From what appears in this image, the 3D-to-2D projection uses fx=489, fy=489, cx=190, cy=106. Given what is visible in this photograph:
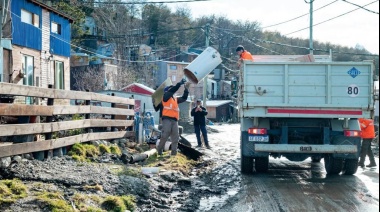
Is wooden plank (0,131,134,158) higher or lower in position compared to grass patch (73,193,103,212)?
higher

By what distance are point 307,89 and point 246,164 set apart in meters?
2.18

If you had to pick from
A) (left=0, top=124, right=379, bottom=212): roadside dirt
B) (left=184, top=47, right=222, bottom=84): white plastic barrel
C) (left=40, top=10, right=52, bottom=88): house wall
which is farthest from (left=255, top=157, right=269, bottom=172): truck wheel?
(left=40, top=10, right=52, bottom=88): house wall

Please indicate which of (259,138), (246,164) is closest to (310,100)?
(259,138)

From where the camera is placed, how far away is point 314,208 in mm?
7414

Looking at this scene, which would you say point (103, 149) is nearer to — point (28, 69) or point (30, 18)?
point (28, 69)

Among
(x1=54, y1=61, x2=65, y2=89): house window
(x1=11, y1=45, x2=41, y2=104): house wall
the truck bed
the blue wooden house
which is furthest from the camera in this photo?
(x1=54, y1=61, x2=65, y2=89): house window

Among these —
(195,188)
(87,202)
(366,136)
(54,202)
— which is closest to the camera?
(54,202)

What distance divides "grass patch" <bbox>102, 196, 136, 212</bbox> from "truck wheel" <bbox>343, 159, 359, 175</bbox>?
6.00 m

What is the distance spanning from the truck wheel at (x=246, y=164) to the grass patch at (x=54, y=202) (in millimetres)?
5662

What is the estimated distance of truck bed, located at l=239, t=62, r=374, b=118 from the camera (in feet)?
34.1

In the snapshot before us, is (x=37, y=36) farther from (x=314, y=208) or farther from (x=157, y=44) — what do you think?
(x=157, y=44)

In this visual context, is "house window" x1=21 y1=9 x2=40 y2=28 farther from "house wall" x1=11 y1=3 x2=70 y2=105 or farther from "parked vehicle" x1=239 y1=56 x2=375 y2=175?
"parked vehicle" x1=239 y1=56 x2=375 y2=175

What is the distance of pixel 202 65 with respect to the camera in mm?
12977

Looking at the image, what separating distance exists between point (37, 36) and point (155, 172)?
18.3m
